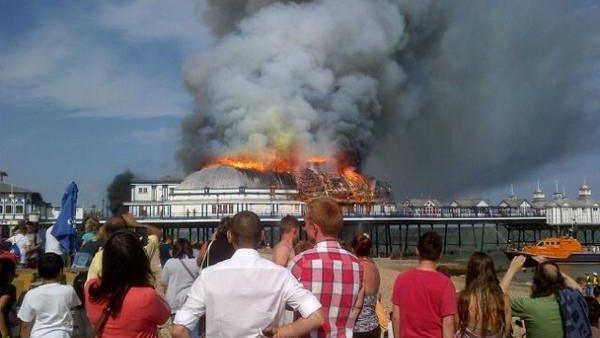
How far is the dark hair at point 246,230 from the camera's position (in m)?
3.91

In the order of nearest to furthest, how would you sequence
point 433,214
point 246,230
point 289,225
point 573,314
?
point 246,230 < point 573,314 < point 289,225 < point 433,214

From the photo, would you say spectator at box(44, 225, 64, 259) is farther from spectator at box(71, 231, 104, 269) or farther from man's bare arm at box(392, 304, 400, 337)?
man's bare arm at box(392, 304, 400, 337)

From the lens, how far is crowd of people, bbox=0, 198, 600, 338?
3.75 metres

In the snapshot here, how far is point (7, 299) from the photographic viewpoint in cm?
555

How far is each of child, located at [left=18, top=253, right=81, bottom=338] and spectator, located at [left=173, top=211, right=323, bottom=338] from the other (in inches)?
62.6

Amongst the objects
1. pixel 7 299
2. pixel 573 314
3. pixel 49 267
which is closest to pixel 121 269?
pixel 49 267

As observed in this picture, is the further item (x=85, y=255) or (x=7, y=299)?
(x=85, y=255)

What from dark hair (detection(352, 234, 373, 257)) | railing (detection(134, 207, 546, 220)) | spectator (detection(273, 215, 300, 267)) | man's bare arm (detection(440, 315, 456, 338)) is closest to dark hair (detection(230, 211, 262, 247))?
spectator (detection(273, 215, 300, 267))

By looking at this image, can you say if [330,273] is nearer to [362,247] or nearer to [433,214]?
[362,247]

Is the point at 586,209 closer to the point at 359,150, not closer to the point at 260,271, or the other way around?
the point at 359,150

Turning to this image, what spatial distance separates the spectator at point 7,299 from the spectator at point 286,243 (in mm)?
1992

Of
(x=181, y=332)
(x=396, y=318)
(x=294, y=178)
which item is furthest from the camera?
(x=294, y=178)

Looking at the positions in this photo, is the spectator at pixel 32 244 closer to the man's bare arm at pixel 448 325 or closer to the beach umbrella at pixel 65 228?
the beach umbrella at pixel 65 228

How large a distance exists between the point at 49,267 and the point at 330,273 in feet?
6.25
